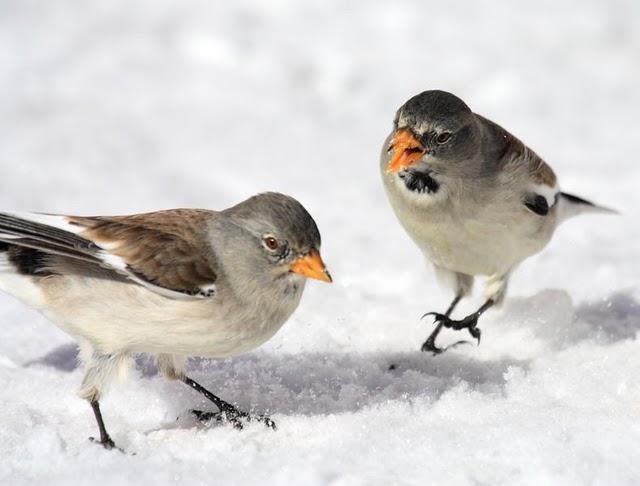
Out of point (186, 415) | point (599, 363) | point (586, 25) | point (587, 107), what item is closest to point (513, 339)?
point (599, 363)

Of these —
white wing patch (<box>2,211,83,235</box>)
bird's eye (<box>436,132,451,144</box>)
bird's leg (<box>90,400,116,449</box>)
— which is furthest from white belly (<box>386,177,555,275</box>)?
bird's leg (<box>90,400,116,449</box>)

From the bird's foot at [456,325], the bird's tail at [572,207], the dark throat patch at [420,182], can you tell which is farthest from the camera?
the bird's tail at [572,207]

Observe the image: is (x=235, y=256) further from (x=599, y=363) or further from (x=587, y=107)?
(x=587, y=107)

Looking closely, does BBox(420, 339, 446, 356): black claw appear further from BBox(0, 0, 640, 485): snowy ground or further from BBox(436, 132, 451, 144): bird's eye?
BBox(436, 132, 451, 144): bird's eye

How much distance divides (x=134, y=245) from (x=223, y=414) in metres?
0.94

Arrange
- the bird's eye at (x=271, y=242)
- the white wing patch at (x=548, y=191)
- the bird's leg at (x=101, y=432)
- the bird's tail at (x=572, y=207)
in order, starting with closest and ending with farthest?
1. the bird's leg at (x=101, y=432)
2. the bird's eye at (x=271, y=242)
3. the white wing patch at (x=548, y=191)
4. the bird's tail at (x=572, y=207)

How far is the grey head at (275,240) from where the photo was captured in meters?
4.50

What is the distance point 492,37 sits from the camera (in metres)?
10.7

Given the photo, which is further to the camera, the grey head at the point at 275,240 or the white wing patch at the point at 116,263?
the grey head at the point at 275,240

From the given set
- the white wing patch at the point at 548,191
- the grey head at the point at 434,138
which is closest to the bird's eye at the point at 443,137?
the grey head at the point at 434,138

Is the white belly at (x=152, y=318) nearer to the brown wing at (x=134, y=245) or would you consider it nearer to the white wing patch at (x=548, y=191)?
the brown wing at (x=134, y=245)

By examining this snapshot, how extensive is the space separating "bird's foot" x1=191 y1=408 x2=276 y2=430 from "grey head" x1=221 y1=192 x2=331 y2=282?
70cm

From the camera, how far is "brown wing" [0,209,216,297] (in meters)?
4.38

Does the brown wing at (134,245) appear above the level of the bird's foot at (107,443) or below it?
above
